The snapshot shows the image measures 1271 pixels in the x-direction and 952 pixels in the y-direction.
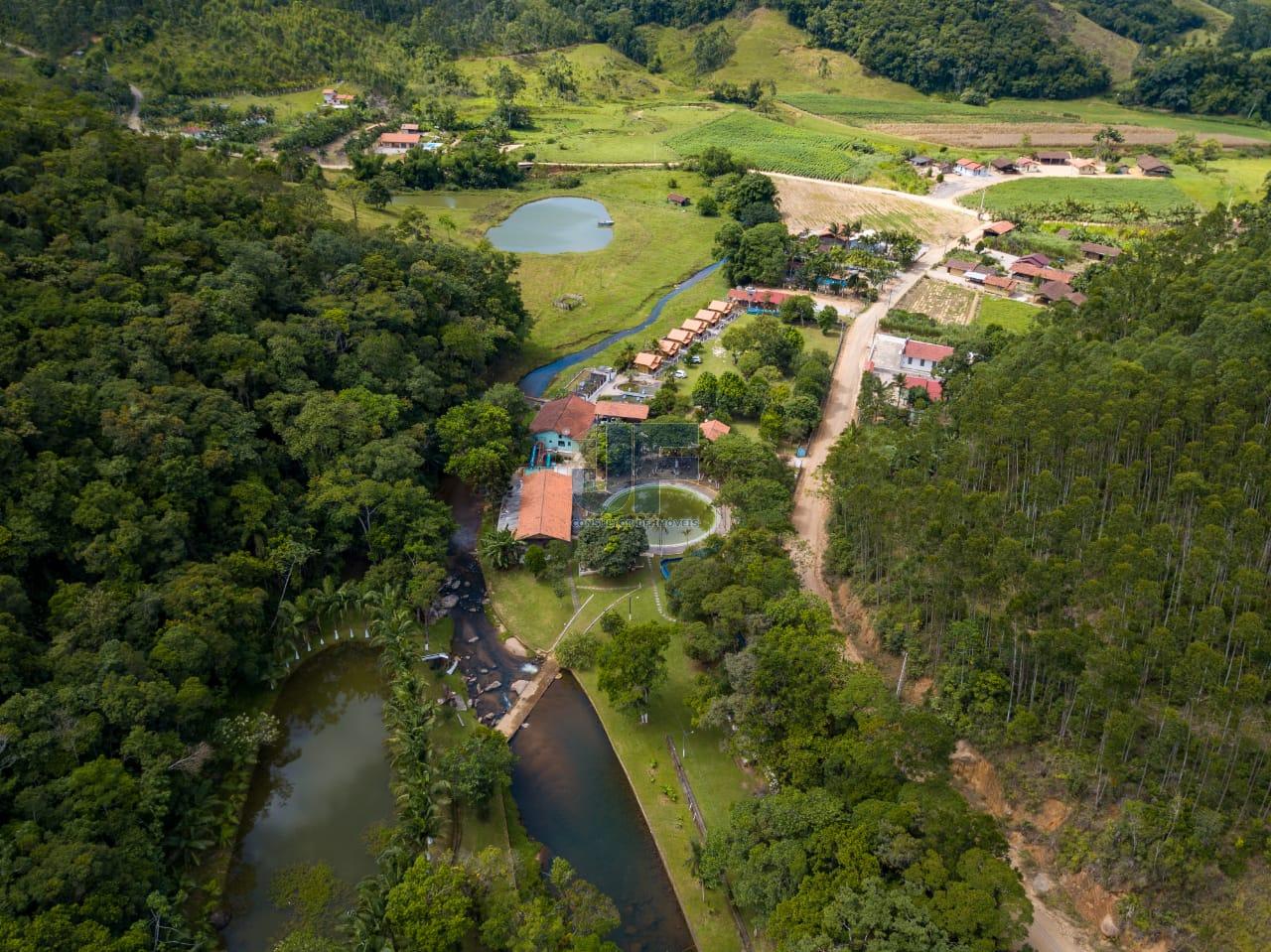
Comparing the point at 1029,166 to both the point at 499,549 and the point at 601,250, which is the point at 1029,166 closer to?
the point at 601,250

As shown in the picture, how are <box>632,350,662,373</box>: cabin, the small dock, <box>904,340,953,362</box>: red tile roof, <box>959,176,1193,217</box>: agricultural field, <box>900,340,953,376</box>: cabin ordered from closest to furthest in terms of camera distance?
the small dock < <box>904,340,953,362</box>: red tile roof < <box>900,340,953,376</box>: cabin < <box>632,350,662,373</box>: cabin < <box>959,176,1193,217</box>: agricultural field

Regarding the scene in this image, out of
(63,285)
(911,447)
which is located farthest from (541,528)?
(63,285)

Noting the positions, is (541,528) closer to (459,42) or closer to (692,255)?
(692,255)

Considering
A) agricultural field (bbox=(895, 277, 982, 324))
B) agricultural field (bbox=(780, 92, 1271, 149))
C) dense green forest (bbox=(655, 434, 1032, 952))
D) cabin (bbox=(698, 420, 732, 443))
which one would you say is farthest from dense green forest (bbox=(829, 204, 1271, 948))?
agricultural field (bbox=(780, 92, 1271, 149))

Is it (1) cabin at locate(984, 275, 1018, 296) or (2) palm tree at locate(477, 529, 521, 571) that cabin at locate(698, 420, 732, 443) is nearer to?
(2) palm tree at locate(477, 529, 521, 571)

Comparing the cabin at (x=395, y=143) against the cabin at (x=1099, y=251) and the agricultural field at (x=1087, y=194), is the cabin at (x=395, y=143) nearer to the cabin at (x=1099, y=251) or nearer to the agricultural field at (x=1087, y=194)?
the agricultural field at (x=1087, y=194)
